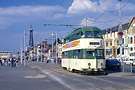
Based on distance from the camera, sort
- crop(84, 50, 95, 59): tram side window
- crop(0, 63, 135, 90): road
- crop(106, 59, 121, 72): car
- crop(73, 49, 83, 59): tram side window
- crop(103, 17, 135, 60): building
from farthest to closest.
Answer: crop(103, 17, 135, 60): building
crop(106, 59, 121, 72): car
crop(73, 49, 83, 59): tram side window
crop(84, 50, 95, 59): tram side window
crop(0, 63, 135, 90): road

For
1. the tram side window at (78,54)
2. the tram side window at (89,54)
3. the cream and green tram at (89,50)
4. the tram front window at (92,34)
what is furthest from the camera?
the tram side window at (78,54)

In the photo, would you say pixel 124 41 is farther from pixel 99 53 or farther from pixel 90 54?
pixel 99 53

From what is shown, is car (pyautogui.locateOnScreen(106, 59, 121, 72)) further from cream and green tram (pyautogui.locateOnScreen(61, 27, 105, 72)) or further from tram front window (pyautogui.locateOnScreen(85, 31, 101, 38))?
tram front window (pyautogui.locateOnScreen(85, 31, 101, 38))

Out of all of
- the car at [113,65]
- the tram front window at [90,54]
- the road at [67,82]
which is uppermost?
the tram front window at [90,54]

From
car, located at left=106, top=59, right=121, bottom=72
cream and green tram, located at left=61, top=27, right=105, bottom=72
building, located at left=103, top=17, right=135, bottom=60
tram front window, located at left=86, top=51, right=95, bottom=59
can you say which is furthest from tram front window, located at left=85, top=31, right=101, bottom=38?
→ building, located at left=103, top=17, right=135, bottom=60

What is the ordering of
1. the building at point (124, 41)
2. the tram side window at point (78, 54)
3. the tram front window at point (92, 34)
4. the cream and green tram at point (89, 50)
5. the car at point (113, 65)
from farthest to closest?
1. the building at point (124, 41)
2. the car at point (113, 65)
3. the tram side window at point (78, 54)
4. the tram front window at point (92, 34)
5. the cream and green tram at point (89, 50)

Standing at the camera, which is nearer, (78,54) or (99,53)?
(99,53)

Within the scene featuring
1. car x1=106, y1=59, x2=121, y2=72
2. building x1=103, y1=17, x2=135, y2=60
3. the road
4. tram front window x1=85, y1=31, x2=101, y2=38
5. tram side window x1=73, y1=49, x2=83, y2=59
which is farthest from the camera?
building x1=103, y1=17, x2=135, y2=60

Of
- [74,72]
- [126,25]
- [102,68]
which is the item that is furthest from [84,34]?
[126,25]

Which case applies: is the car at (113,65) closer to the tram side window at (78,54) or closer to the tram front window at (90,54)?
the tram side window at (78,54)

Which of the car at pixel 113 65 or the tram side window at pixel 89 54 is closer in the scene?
the tram side window at pixel 89 54

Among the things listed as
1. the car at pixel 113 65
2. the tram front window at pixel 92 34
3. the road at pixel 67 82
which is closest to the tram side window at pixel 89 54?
the tram front window at pixel 92 34

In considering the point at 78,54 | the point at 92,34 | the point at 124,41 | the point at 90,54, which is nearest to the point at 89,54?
the point at 90,54

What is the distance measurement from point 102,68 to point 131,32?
226 ft
